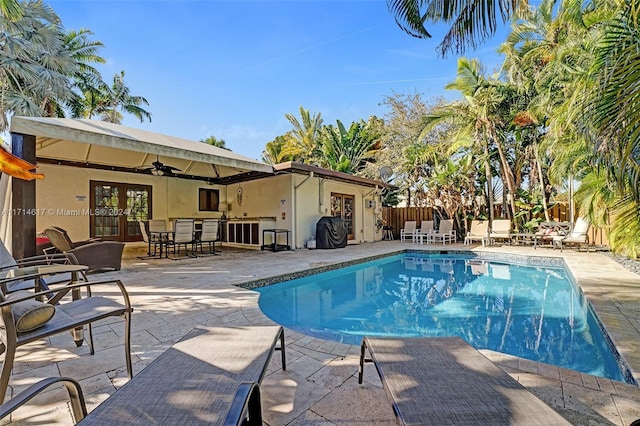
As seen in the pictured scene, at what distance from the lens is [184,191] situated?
1248 centimetres

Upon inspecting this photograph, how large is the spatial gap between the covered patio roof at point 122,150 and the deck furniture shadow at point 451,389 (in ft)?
19.9

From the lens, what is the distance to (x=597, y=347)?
332 cm

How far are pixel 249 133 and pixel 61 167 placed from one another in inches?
929

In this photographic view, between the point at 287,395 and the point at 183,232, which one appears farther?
the point at 183,232

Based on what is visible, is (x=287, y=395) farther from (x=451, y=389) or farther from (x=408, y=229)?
(x=408, y=229)

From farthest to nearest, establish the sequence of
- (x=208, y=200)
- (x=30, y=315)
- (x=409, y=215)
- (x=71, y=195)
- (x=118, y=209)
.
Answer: (x=409, y=215) < (x=208, y=200) < (x=118, y=209) < (x=71, y=195) < (x=30, y=315)

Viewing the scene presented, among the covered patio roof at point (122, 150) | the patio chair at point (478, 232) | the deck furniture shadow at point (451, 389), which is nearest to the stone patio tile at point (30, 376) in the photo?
the deck furniture shadow at point (451, 389)

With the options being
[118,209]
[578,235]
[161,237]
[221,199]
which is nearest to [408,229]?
[578,235]

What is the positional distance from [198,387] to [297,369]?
1.10 meters

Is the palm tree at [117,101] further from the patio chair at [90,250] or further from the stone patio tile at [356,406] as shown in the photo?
the stone patio tile at [356,406]

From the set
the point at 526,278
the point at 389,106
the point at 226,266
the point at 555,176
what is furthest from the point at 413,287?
the point at 389,106

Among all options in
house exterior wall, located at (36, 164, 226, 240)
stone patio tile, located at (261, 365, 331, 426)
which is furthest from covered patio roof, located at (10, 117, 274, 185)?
stone patio tile, located at (261, 365, 331, 426)

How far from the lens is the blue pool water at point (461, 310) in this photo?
3.59 m

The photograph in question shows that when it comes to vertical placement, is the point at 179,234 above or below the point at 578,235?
above
